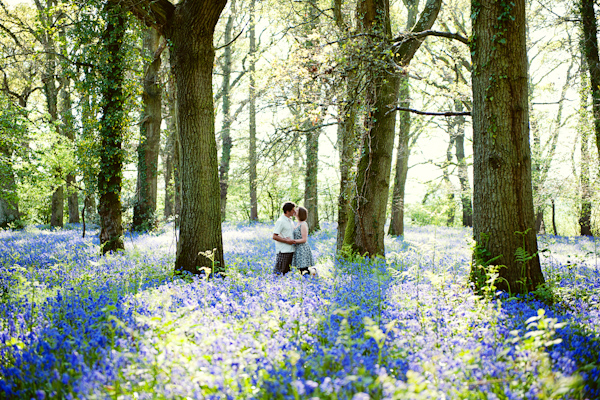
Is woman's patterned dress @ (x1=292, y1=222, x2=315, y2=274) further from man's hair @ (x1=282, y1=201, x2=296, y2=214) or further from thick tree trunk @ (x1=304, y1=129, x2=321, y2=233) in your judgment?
thick tree trunk @ (x1=304, y1=129, x2=321, y2=233)

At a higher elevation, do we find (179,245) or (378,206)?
(378,206)

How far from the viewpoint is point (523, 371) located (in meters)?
2.70

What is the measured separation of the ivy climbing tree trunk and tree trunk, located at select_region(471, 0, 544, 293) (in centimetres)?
449

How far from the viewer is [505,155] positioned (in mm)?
5344

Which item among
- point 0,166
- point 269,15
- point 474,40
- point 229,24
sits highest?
point 229,24

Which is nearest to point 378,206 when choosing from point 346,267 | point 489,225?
point 346,267

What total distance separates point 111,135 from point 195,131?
4402 mm

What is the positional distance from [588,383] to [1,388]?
3995 millimetres

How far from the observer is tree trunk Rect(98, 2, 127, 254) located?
9.72 metres

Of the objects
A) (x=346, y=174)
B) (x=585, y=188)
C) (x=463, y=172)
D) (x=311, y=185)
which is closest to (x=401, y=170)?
(x=311, y=185)

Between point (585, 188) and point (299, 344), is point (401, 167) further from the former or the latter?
point (299, 344)

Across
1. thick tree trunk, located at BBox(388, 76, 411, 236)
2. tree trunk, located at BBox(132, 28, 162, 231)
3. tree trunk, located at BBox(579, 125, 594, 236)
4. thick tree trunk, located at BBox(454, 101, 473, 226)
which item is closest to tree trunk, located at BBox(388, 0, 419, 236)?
thick tree trunk, located at BBox(388, 76, 411, 236)

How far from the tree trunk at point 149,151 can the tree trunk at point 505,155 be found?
14.3 metres

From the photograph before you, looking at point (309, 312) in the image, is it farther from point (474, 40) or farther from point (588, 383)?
point (474, 40)
